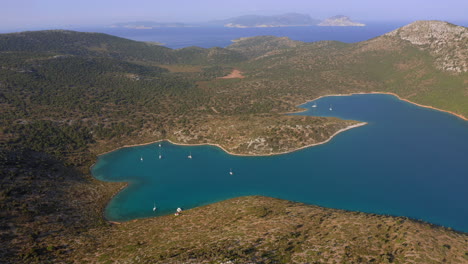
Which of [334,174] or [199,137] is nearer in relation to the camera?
[334,174]

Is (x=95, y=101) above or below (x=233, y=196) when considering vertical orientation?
above

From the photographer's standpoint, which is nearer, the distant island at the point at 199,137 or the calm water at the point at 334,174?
the distant island at the point at 199,137

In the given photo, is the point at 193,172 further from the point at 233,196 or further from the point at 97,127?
the point at 97,127

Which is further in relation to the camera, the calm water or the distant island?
the calm water

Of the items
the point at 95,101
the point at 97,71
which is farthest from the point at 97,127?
the point at 97,71

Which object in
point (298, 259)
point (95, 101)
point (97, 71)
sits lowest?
point (298, 259)

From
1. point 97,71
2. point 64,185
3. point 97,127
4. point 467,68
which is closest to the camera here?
point 64,185

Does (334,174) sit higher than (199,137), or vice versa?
(199,137)

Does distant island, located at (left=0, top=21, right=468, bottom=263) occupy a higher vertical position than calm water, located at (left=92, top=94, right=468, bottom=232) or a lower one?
higher
